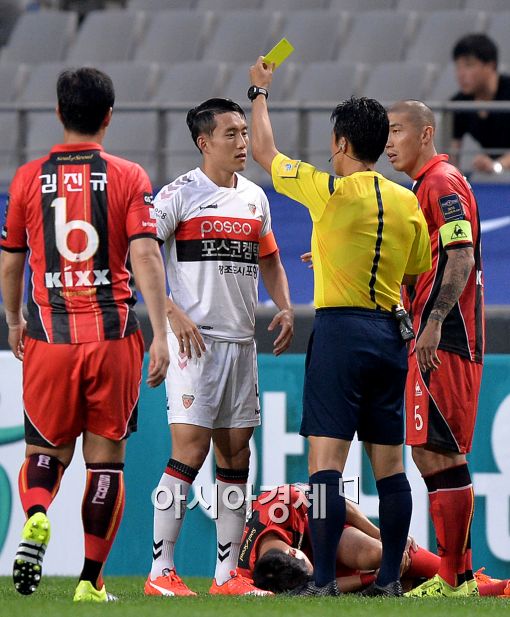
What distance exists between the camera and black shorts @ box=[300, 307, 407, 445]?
5316mm

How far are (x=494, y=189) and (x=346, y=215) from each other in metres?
3.72

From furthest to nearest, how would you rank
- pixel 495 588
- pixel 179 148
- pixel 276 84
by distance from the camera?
1. pixel 276 84
2. pixel 179 148
3. pixel 495 588

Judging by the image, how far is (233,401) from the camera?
19.6 ft

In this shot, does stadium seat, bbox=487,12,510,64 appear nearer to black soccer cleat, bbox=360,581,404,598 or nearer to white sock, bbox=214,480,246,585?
white sock, bbox=214,480,246,585

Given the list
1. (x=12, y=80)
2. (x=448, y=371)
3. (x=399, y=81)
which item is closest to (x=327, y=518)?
(x=448, y=371)

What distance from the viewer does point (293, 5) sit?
40.6 feet

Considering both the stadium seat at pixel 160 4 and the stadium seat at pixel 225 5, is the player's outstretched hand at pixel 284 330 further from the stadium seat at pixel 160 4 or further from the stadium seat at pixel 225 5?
the stadium seat at pixel 160 4

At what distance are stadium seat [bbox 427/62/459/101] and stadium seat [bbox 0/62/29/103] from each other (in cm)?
386

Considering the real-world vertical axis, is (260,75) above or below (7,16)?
below

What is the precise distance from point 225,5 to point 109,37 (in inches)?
45.6

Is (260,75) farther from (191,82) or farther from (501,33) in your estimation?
(191,82)

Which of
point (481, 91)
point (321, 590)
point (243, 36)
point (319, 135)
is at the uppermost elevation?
point (243, 36)

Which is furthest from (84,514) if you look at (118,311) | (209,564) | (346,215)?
(209,564)

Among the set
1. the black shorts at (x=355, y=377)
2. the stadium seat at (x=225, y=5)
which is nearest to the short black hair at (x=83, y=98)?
the black shorts at (x=355, y=377)
